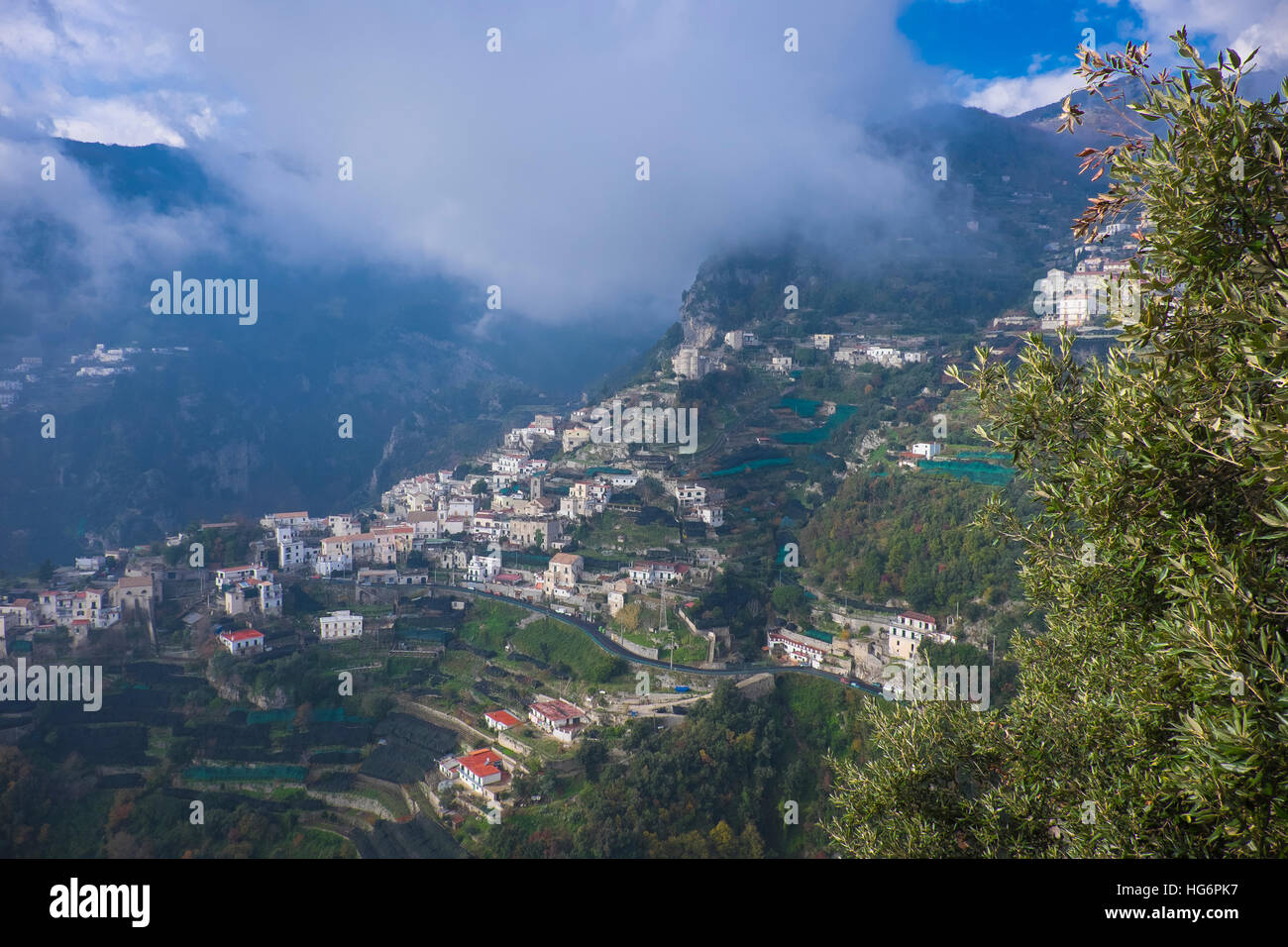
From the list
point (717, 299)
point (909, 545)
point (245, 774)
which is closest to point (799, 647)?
point (909, 545)

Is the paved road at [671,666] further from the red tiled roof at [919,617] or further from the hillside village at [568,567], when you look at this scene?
the red tiled roof at [919,617]

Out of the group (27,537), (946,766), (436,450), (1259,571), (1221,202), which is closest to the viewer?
(1259,571)

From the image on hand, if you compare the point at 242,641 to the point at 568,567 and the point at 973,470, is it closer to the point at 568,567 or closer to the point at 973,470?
the point at 568,567

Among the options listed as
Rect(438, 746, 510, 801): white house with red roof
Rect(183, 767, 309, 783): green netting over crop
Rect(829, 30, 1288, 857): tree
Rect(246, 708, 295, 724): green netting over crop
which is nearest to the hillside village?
Rect(438, 746, 510, 801): white house with red roof

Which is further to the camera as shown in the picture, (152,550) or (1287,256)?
(152,550)

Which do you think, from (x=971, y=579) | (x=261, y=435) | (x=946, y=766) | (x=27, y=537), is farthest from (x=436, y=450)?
(x=946, y=766)

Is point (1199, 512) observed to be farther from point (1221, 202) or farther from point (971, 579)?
point (971, 579)
